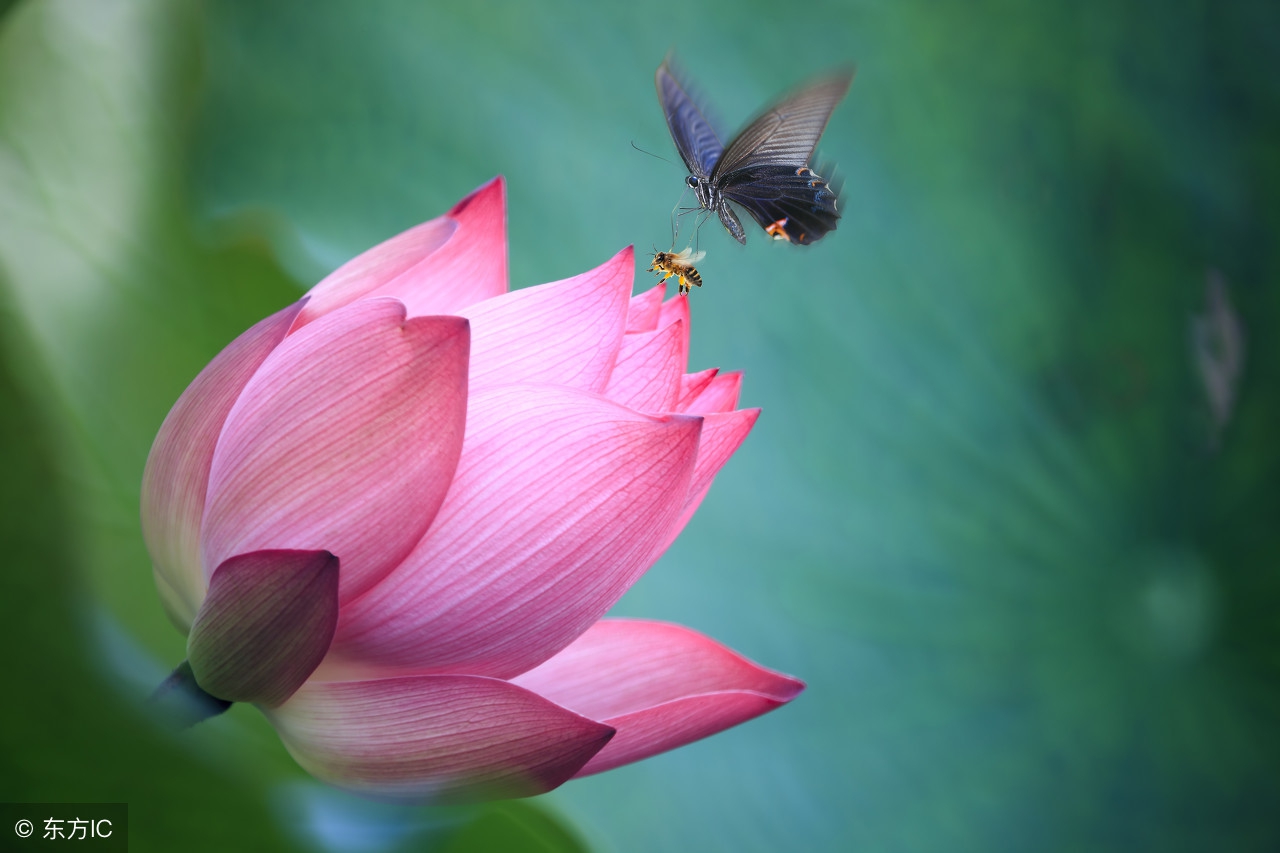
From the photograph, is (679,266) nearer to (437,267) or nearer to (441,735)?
(437,267)

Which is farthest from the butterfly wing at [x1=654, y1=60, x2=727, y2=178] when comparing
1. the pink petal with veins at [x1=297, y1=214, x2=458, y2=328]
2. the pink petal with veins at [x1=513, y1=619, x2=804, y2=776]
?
the pink petal with veins at [x1=513, y1=619, x2=804, y2=776]

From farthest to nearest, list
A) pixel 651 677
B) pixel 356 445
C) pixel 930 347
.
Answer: pixel 930 347, pixel 651 677, pixel 356 445

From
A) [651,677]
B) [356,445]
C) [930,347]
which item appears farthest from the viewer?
[930,347]

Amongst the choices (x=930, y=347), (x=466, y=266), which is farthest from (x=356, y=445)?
(x=930, y=347)

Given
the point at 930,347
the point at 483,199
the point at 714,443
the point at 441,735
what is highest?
the point at 930,347

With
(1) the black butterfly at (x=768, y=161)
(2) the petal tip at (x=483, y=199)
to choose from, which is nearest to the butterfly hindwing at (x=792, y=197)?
(1) the black butterfly at (x=768, y=161)

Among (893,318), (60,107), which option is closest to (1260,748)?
(893,318)

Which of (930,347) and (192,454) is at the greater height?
(930,347)
